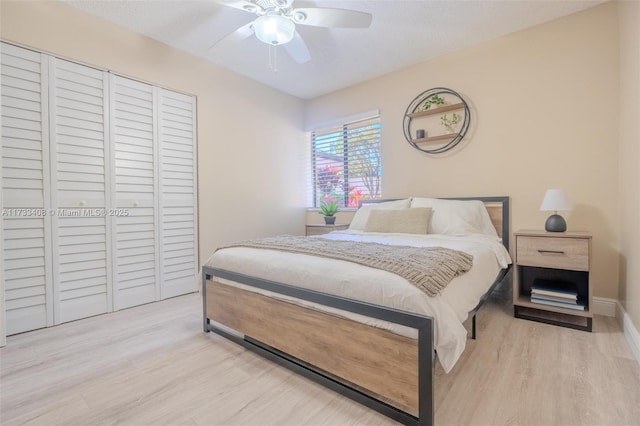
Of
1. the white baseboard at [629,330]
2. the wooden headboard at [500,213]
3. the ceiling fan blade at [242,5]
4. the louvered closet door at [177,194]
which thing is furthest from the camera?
the louvered closet door at [177,194]

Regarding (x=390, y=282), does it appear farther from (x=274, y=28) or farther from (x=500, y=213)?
(x=500, y=213)

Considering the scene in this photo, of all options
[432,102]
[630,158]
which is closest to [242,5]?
[432,102]

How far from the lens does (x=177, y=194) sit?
10.4ft

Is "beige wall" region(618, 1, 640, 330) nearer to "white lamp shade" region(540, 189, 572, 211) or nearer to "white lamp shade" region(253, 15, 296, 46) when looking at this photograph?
"white lamp shade" region(540, 189, 572, 211)

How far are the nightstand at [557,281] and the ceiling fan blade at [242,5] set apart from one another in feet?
8.77

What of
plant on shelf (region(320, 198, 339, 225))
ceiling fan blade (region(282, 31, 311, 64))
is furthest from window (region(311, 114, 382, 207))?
ceiling fan blade (region(282, 31, 311, 64))

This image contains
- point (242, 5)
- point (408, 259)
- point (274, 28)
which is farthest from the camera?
point (242, 5)

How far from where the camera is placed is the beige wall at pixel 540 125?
2.45 metres

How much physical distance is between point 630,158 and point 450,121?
1.51 meters

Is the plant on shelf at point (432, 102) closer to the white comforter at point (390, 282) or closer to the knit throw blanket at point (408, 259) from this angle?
the white comforter at point (390, 282)

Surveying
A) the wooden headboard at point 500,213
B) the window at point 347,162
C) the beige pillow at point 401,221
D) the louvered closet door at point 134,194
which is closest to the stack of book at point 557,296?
the wooden headboard at point 500,213

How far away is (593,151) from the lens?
2492mm

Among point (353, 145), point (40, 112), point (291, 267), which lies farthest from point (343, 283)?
point (353, 145)

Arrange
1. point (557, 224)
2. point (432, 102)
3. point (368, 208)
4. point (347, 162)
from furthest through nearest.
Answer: point (347, 162), point (368, 208), point (432, 102), point (557, 224)
